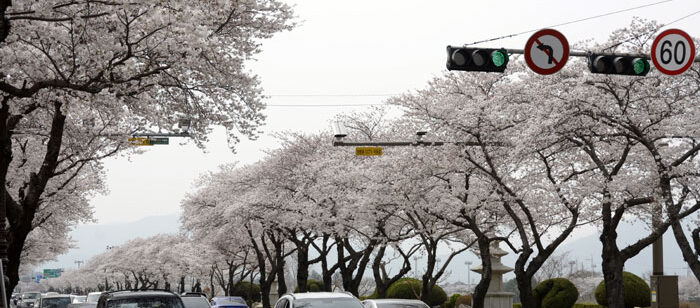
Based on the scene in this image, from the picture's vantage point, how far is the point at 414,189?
29969 mm

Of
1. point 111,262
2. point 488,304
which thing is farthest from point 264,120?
point 111,262

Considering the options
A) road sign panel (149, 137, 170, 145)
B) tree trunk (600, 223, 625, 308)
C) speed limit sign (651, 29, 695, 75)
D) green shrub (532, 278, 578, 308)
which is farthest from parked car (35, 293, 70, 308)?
speed limit sign (651, 29, 695, 75)

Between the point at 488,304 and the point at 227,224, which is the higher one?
the point at 227,224

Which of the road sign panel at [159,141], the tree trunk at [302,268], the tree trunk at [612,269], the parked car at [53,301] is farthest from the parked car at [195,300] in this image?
the tree trunk at [302,268]

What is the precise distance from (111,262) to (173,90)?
102080 mm

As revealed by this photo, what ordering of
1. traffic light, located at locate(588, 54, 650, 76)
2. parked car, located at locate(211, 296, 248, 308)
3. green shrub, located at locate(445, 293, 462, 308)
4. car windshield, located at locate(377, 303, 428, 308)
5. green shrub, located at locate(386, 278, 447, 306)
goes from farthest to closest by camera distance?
1. green shrub, located at locate(445, 293, 462, 308)
2. green shrub, located at locate(386, 278, 447, 306)
3. parked car, located at locate(211, 296, 248, 308)
4. car windshield, located at locate(377, 303, 428, 308)
5. traffic light, located at locate(588, 54, 650, 76)

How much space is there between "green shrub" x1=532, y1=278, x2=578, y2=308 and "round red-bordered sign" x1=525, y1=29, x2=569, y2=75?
26813 mm

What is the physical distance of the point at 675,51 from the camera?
15.1 m

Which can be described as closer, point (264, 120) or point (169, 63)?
point (169, 63)

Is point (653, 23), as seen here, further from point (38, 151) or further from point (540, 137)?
point (38, 151)

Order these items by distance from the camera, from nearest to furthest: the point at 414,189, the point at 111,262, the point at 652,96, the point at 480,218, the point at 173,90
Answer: the point at 173,90, the point at 652,96, the point at 414,189, the point at 480,218, the point at 111,262

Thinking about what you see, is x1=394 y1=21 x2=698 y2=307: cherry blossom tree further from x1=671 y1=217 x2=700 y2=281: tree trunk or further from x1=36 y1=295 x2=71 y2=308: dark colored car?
x1=36 y1=295 x2=71 y2=308: dark colored car

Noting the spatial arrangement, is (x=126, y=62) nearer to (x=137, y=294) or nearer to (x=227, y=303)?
(x=137, y=294)

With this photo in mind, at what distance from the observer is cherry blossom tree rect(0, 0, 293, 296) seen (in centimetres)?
1377
